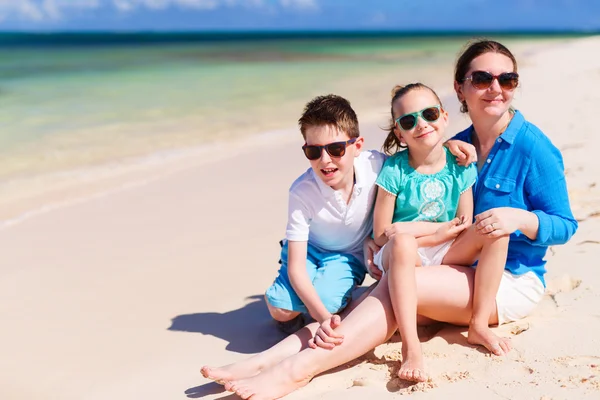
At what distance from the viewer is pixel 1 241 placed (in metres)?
4.95

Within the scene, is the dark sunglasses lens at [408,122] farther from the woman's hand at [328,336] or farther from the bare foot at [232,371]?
the bare foot at [232,371]

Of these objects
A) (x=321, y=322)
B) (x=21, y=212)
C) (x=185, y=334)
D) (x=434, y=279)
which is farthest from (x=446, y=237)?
(x=21, y=212)

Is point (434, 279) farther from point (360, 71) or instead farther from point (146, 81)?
Answer: point (360, 71)

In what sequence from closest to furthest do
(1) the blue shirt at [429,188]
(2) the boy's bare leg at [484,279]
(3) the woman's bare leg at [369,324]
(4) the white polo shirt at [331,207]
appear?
(3) the woman's bare leg at [369,324]
(2) the boy's bare leg at [484,279]
(1) the blue shirt at [429,188]
(4) the white polo shirt at [331,207]

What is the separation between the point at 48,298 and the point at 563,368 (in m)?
2.82

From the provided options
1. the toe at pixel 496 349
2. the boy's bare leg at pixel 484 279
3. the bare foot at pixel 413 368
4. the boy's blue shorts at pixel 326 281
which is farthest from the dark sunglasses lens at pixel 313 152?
the toe at pixel 496 349

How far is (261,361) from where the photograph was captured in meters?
2.84

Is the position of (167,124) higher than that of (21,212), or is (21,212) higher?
(167,124)

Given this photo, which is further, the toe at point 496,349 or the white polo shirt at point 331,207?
the white polo shirt at point 331,207

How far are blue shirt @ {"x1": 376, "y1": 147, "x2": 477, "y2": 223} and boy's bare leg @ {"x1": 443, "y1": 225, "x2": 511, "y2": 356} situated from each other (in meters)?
0.17

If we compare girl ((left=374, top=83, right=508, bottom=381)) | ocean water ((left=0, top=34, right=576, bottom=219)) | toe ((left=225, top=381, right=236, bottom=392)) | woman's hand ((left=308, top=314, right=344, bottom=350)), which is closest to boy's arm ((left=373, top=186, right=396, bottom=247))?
girl ((left=374, top=83, right=508, bottom=381))

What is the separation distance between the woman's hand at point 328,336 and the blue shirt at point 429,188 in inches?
25.0

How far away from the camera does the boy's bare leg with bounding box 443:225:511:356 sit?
277 cm

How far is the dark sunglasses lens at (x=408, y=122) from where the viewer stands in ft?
9.70
